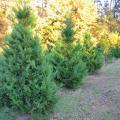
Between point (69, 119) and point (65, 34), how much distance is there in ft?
14.3

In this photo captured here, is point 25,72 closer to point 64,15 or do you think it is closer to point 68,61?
point 68,61

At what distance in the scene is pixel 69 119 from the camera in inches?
322

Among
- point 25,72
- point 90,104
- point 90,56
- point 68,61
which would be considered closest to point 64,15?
point 90,56

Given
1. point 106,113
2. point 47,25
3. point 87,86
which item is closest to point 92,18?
point 47,25

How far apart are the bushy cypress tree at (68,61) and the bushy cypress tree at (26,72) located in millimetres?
3446

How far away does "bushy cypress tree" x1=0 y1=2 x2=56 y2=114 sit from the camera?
25.7ft

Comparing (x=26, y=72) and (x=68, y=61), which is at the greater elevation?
(x=26, y=72)

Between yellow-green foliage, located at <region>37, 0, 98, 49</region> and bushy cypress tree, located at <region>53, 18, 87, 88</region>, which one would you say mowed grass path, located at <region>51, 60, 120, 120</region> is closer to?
bushy cypress tree, located at <region>53, 18, 87, 88</region>

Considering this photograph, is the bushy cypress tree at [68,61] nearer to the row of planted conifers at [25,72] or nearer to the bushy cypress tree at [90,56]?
the row of planted conifers at [25,72]

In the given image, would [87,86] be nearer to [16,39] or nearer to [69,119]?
[69,119]

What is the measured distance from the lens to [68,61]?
11789 millimetres

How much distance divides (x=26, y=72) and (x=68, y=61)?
4.17 m

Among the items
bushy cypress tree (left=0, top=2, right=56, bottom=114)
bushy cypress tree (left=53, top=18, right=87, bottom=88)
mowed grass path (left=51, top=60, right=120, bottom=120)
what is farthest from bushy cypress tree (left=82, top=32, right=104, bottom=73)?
bushy cypress tree (left=0, top=2, right=56, bottom=114)

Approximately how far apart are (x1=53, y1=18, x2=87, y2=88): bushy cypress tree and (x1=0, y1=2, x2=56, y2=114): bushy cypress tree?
3446 millimetres
